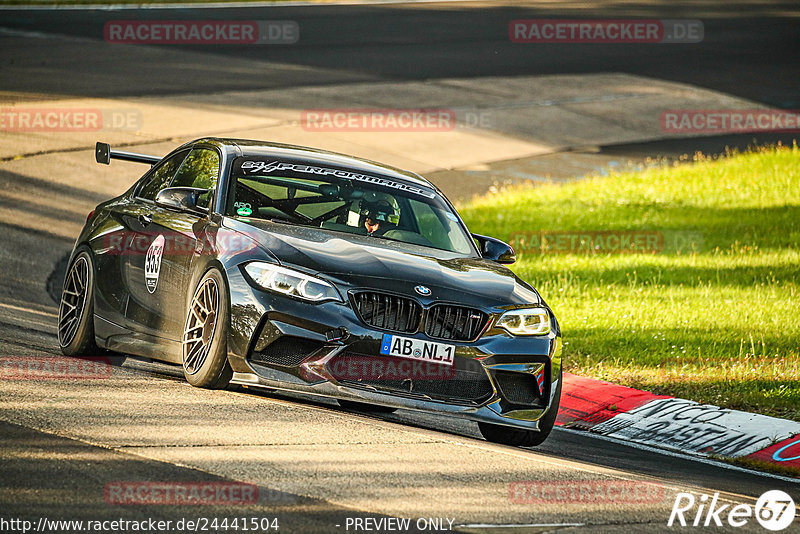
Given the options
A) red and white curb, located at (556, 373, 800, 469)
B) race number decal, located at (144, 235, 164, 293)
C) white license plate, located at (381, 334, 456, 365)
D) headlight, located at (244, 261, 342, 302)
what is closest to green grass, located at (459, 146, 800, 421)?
red and white curb, located at (556, 373, 800, 469)

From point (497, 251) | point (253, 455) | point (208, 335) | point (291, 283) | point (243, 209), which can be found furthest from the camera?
point (497, 251)

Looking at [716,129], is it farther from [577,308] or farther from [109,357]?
[109,357]

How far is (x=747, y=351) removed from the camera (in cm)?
1169

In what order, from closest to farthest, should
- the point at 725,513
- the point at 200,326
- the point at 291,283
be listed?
the point at 725,513 < the point at 291,283 < the point at 200,326

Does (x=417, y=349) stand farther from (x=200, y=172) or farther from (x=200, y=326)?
(x=200, y=172)

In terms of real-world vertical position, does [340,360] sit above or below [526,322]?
below

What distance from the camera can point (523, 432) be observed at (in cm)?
815

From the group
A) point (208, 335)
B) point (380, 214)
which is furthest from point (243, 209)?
point (208, 335)

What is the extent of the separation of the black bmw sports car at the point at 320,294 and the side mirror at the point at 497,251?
0.01 m

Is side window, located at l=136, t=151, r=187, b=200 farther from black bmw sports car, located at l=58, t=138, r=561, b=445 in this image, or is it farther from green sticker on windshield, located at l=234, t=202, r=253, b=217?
green sticker on windshield, located at l=234, t=202, r=253, b=217

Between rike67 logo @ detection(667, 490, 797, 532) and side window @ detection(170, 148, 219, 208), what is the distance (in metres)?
3.75

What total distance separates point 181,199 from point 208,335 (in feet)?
3.62

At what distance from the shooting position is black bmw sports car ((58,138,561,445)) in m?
7.44

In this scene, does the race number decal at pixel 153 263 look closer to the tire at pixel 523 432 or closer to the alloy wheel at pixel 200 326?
the alloy wheel at pixel 200 326
